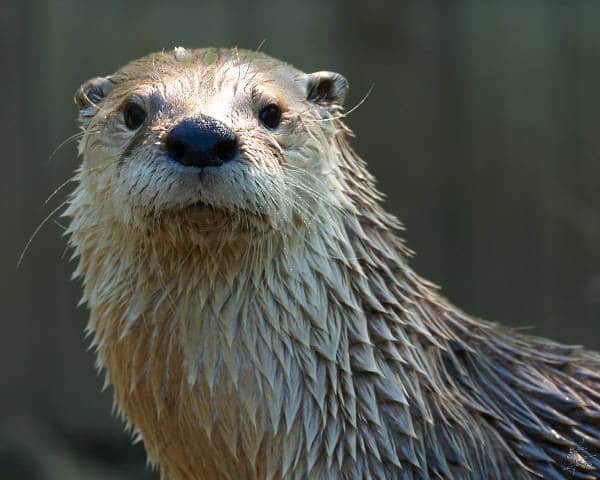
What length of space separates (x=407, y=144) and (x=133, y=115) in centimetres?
291

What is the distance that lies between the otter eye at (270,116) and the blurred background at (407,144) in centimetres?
267

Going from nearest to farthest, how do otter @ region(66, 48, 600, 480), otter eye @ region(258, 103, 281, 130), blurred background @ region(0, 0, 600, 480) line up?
otter @ region(66, 48, 600, 480) → otter eye @ region(258, 103, 281, 130) → blurred background @ region(0, 0, 600, 480)

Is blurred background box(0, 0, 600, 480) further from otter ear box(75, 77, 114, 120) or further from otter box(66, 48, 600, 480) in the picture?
otter box(66, 48, 600, 480)

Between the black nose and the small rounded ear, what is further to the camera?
the small rounded ear

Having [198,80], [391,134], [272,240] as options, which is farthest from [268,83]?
[391,134]

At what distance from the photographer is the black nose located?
2.29 metres

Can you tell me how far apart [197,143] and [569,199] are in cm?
345

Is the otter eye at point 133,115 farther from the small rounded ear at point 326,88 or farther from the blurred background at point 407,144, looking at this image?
the blurred background at point 407,144

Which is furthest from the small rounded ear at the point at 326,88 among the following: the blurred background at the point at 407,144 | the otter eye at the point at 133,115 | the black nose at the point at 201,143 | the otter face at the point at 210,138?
the blurred background at the point at 407,144

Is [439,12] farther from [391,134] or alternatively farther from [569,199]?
[569,199]

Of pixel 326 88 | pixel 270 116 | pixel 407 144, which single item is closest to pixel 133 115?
pixel 270 116

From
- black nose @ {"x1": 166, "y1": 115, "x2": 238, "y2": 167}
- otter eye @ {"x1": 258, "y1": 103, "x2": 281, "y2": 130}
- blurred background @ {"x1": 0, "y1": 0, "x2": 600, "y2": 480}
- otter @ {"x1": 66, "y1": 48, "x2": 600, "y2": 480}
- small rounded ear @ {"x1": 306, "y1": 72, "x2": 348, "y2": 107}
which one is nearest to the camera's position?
black nose @ {"x1": 166, "y1": 115, "x2": 238, "y2": 167}

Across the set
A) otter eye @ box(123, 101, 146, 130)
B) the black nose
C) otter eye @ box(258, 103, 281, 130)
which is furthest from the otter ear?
the black nose

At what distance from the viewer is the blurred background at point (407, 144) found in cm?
528
